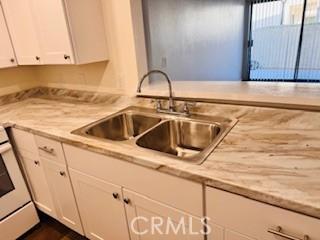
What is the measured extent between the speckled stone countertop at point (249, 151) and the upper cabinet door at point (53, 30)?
40 centimetres

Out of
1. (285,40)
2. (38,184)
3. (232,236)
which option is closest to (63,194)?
(38,184)

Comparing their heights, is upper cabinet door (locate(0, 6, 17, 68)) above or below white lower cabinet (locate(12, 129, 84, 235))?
above

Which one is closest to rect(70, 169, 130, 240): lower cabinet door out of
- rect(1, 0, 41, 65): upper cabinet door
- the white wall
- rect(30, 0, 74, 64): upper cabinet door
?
rect(30, 0, 74, 64): upper cabinet door

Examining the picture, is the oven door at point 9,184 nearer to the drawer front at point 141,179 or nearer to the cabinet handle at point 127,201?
the drawer front at point 141,179

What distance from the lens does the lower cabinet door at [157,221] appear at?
3.24 feet

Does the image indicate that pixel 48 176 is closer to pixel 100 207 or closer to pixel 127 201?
pixel 100 207

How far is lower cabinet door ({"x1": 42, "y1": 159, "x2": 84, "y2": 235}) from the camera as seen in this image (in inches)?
57.6

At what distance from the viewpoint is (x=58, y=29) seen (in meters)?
1.49

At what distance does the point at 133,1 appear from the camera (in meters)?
1.53

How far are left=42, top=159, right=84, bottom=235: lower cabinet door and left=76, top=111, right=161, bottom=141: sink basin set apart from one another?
0.33 m

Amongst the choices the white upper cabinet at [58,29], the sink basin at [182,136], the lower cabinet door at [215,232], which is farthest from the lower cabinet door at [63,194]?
the lower cabinet door at [215,232]

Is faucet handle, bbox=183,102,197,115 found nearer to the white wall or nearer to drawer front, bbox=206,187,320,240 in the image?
drawer front, bbox=206,187,320,240

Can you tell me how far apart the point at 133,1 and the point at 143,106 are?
2.30 ft

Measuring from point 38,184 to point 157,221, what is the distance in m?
1.09
